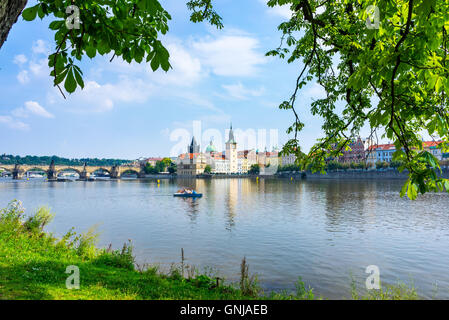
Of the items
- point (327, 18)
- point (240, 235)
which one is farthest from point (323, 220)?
point (327, 18)

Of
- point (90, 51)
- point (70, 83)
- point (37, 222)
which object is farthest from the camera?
point (37, 222)

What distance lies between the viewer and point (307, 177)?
152 m

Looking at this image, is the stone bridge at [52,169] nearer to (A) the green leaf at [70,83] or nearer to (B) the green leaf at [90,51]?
(B) the green leaf at [90,51]

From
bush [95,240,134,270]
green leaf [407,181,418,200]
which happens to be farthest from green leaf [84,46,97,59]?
bush [95,240,134,270]

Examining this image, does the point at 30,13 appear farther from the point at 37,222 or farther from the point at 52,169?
the point at 52,169

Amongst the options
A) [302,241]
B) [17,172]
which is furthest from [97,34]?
[17,172]

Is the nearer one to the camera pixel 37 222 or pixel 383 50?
pixel 383 50

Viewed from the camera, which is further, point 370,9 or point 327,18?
point 327,18

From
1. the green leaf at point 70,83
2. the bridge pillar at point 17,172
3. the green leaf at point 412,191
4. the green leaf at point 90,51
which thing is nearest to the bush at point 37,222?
the green leaf at point 90,51

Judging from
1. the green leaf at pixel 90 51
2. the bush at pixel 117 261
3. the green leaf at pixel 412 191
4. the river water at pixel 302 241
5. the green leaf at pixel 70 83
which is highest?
the green leaf at pixel 90 51

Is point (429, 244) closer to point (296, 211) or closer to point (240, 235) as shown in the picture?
point (240, 235)

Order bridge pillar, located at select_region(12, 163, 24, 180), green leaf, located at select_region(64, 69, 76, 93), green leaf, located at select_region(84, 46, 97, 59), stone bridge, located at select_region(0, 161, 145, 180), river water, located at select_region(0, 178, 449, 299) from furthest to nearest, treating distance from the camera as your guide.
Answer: stone bridge, located at select_region(0, 161, 145, 180), bridge pillar, located at select_region(12, 163, 24, 180), river water, located at select_region(0, 178, 449, 299), green leaf, located at select_region(84, 46, 97, 59), green leaf, located at select_region(64, 69, 76, 93)

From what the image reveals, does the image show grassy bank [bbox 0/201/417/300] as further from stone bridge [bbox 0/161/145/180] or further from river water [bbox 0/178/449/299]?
stone bridge [bbox 0/161/145/180]

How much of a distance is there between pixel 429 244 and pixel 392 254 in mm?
4479
